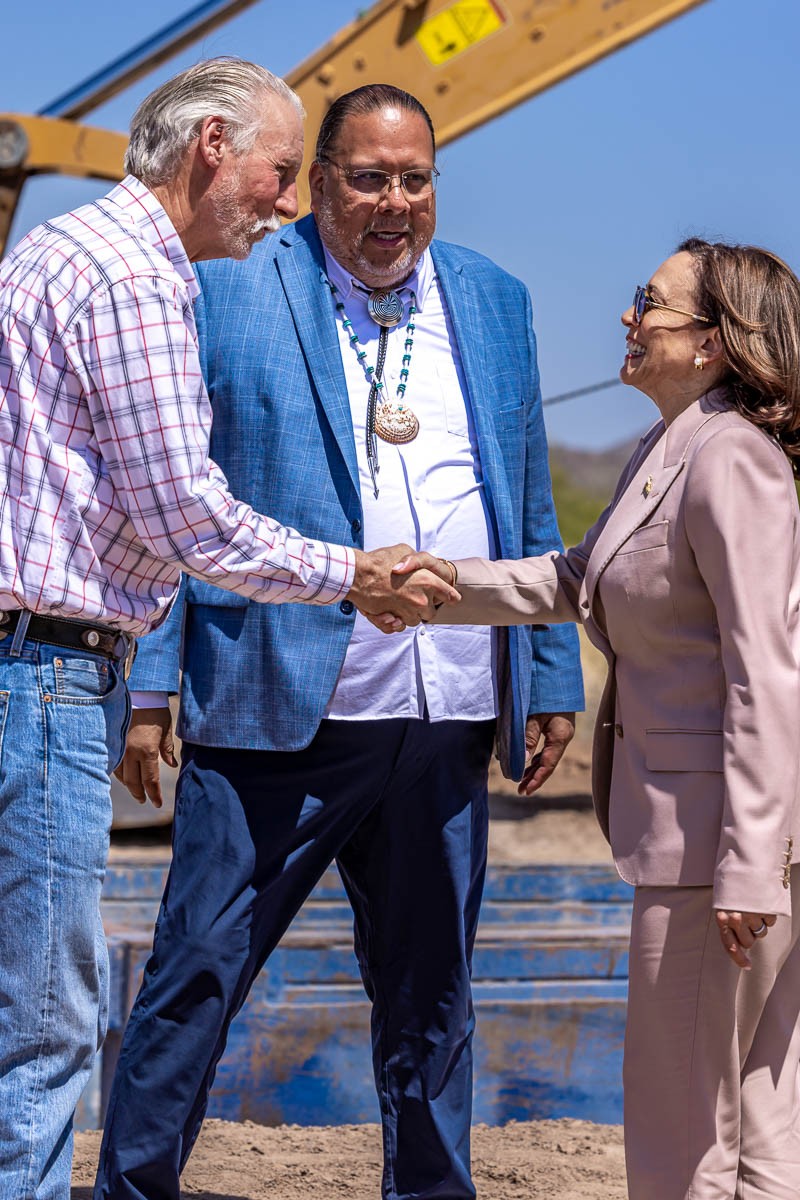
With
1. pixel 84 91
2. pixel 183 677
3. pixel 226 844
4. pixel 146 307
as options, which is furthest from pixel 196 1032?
pixel 84 91

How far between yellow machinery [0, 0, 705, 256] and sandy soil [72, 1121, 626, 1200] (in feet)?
19.1

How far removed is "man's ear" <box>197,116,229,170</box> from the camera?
9.00 feet

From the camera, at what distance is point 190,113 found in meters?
2.76

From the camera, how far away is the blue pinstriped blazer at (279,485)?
10.5 ft

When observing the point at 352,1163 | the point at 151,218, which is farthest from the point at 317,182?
the point at 352,1163

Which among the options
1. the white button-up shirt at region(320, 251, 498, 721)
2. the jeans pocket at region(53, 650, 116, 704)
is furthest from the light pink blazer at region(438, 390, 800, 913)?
the jeans pocket at region(53, 650, 116, 704)

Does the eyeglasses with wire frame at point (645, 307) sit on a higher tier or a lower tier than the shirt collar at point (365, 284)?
lower

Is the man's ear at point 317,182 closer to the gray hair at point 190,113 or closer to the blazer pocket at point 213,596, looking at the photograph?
the gray hair at point 190,113

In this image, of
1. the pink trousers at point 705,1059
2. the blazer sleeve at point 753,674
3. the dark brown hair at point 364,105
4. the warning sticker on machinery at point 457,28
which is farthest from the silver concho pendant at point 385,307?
the warning sticker on machinery at point 457,28

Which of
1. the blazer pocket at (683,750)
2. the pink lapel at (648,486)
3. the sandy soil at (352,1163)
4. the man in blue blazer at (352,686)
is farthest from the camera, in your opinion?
the sandy soil at (352,1163)

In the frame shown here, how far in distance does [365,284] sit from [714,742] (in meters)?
1.36

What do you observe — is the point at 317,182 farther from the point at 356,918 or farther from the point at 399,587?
the point at 356,918

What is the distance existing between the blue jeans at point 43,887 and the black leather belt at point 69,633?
0.7 inches

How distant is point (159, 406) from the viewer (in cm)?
250
